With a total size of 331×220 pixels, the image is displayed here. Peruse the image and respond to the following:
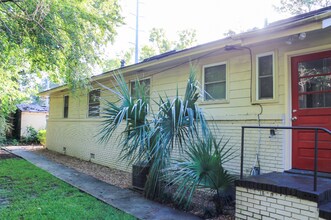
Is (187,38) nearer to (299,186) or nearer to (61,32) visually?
(61,32)

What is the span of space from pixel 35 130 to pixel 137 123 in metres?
16.6

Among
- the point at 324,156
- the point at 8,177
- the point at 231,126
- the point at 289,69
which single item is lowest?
the point at 8,177

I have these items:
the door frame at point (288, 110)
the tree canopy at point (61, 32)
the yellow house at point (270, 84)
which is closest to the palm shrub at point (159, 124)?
the yellow house at point (270, 84)

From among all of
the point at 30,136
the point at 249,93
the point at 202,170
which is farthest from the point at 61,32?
the point at 30,136

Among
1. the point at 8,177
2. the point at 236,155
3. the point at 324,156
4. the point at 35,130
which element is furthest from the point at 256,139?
the point at 35,130

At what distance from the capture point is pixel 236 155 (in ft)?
19.2

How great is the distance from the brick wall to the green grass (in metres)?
1.88

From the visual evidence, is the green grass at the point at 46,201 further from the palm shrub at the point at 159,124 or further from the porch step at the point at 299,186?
the porch step at the point at 299,186

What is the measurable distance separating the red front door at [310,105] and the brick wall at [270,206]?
1.54 meters

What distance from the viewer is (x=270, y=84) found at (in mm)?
5348

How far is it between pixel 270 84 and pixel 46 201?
16.5 feet

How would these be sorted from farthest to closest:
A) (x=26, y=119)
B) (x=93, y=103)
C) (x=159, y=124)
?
(x=26, y=119), (x=93, y=103), (x=159, y=124)

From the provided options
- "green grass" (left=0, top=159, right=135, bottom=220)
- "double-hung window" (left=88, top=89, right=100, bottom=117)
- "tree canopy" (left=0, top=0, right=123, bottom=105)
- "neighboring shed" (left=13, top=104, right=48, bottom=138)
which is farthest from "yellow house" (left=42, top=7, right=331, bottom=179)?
"neighboring shed" (left=13, top=104, right=48, bottom=138)

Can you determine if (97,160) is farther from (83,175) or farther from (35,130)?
(35,130)
